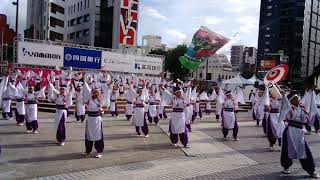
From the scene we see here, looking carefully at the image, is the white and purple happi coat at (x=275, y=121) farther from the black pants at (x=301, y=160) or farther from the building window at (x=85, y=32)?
the building window at (x=85, y=32)

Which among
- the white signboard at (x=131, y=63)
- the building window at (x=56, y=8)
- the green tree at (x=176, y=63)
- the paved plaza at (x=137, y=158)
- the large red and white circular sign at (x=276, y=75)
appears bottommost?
the paved plaza at (x=137, y=158)

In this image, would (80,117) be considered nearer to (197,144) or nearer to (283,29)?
(197,144)

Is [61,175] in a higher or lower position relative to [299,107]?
lower

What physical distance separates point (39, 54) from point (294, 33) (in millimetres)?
75151

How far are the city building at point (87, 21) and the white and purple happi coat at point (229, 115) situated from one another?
34.1 metres

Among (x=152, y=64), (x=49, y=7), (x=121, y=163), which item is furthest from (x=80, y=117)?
(x=49, y=7)

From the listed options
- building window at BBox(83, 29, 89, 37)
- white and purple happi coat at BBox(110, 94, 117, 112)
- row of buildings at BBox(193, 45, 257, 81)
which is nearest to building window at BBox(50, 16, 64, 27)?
building window at BBox(83, 29, 89, 37)

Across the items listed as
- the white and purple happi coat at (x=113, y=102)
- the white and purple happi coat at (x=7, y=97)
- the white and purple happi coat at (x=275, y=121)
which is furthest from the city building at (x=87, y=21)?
the white and purple happi coat at (x=275, y=121)

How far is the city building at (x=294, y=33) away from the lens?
298 ft

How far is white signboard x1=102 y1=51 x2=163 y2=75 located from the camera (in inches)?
1275

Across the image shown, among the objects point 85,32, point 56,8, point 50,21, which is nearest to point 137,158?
point 85,32

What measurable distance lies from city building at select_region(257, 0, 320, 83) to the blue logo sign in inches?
2453

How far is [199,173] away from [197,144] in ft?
14.0

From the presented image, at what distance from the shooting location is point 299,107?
9625mm
